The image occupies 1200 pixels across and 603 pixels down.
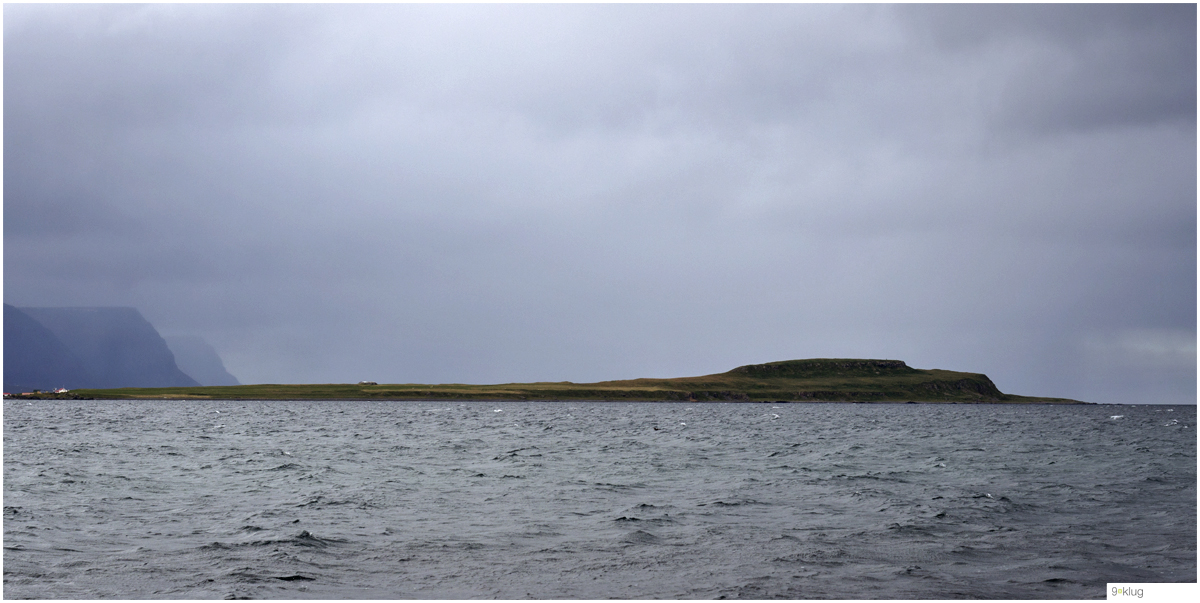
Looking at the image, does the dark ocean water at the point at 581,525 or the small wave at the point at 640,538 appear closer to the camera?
the dark ocean water at the point at 581,525

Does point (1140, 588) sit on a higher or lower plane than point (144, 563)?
higher

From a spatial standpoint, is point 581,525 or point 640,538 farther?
point 581,525

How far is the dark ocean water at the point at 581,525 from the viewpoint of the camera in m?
19.3

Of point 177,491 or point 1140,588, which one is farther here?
point 177,491

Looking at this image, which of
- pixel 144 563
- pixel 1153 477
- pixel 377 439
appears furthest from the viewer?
pixel 377 439

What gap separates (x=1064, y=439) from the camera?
77688mm

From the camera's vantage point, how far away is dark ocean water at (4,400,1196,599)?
19344 millimetres

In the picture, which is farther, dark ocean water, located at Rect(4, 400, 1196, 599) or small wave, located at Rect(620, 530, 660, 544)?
small wave, located at Rect(620, 530, 660, 544)

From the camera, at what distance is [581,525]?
88.1 feet

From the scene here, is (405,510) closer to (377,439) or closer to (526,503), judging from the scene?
(526,503)

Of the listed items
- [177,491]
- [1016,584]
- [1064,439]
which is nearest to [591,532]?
[1016,584]

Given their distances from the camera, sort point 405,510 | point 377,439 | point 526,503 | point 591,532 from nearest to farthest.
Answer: point 591,532
point 405,510
point 526,503
point 377,439

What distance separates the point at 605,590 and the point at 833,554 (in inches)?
286

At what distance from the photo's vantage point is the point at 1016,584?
765 inches
